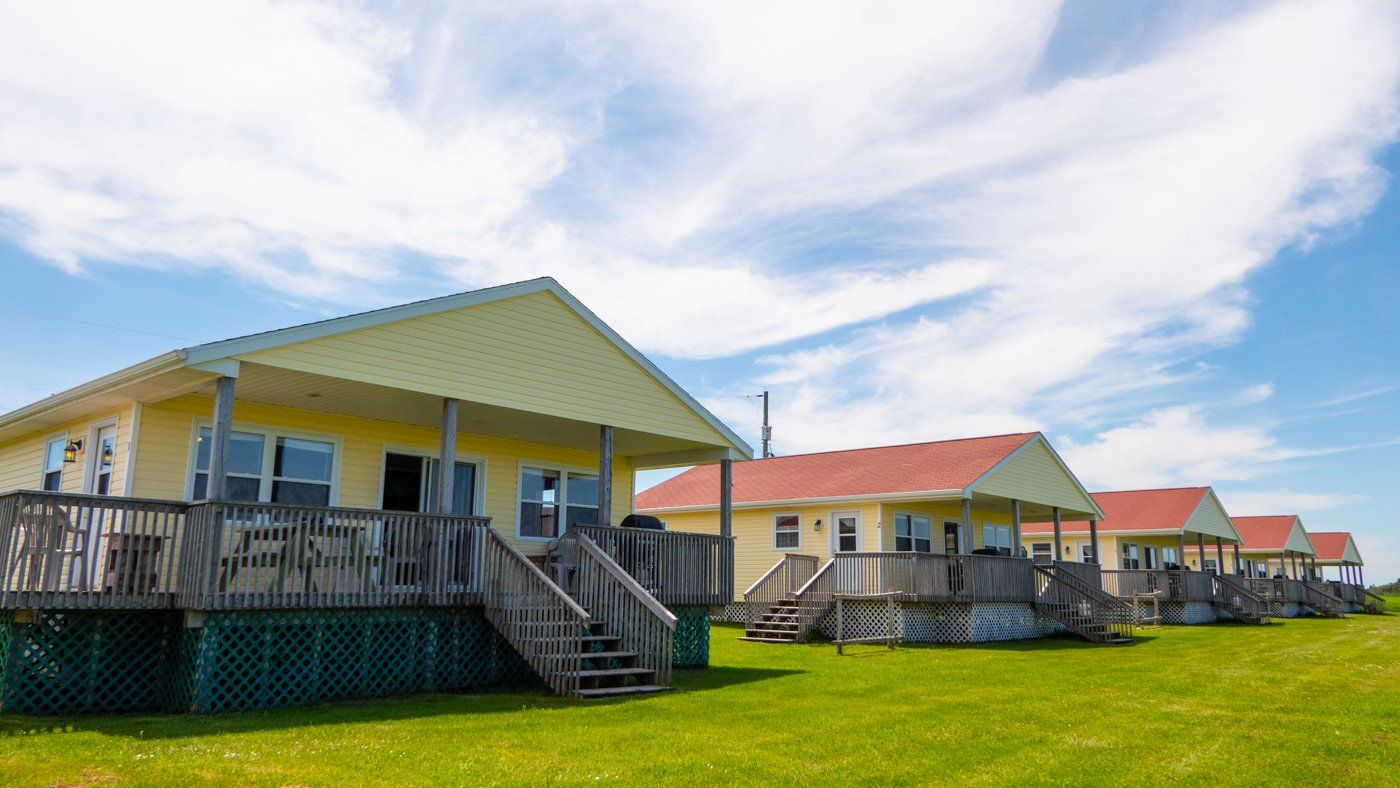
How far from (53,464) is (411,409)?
19.9ft

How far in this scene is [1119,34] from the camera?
14.7 meters

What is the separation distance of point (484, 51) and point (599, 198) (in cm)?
358

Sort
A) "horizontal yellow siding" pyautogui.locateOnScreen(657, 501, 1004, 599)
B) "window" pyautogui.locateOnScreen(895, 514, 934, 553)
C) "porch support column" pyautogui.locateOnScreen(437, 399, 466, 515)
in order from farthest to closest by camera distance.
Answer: "window" pyautogui.locateOnScreen(895, 514, 934, 553)
"horizontal yellow siding" pyautogui.locateOnScreen(657, 501, 1004, 599)
"porch support column" pyautogui.locateOnScreen(437, 399, 466, 515)

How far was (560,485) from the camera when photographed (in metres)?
18.4

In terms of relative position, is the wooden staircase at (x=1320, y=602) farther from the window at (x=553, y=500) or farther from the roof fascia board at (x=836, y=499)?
the window at (x=553, y=500)

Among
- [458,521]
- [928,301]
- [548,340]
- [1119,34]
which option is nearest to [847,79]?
[1119,34]

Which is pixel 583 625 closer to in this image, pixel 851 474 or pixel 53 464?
pixel 53 464

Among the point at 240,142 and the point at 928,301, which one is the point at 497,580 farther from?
the point at 928,301

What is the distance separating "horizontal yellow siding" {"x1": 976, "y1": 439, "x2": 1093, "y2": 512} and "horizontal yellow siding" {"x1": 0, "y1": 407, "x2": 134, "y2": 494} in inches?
745

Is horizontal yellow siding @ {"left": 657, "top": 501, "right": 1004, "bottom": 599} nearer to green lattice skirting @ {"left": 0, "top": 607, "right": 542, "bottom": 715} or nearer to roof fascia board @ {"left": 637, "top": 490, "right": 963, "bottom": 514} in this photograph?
roof fascia board @ {"left": 637, "top": 490, "right": 963, "bottom": 514}

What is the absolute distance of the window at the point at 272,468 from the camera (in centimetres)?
1384

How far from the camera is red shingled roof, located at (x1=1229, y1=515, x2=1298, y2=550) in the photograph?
174 ft

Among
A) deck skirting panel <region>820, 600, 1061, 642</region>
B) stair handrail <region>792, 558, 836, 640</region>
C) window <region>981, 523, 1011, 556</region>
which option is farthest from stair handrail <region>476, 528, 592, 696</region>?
window <region>981, 523, 1011, 556</region>

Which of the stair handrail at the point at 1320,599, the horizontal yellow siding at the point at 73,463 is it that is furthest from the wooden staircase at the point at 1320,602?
the horizontal yellow siding at the point at 73,463
